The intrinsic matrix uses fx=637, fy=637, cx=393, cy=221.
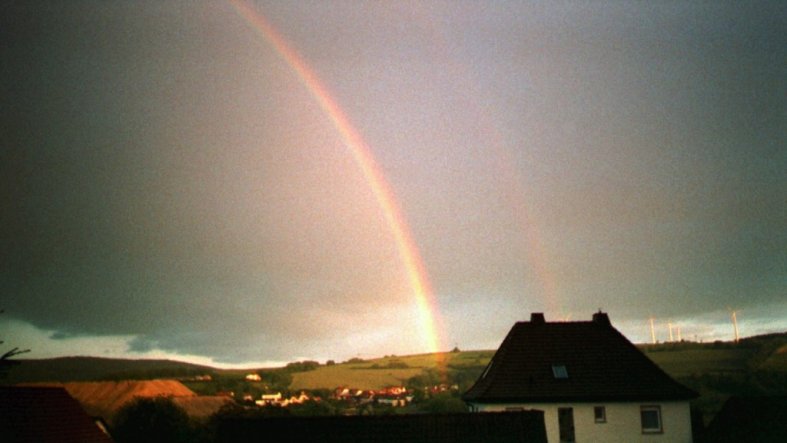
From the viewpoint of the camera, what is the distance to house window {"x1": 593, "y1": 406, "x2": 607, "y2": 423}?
33719 mm

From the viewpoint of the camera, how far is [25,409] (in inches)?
1168

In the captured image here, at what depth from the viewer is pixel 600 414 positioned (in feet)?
111

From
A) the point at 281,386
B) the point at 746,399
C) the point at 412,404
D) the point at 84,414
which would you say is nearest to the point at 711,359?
the point at 412,404

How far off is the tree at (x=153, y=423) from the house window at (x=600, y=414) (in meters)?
39.3

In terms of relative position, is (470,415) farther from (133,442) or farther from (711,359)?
(711,359)

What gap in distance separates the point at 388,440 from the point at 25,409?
17147 mm

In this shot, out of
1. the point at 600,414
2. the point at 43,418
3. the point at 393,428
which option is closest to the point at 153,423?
the point at 43,418

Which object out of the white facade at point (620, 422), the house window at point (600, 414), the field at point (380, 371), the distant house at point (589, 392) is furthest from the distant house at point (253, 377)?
the house window at point (600, 414)

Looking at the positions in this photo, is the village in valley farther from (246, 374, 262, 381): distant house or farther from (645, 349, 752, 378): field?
(246, 374, 262, 381): distant house

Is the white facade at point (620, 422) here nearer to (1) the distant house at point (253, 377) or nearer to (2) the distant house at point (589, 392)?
(2) the distant house at point (589, 392)

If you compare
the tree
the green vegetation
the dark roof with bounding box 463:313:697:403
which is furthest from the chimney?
the tree

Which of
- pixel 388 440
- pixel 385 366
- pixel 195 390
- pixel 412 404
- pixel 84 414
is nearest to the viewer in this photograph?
pixel 388 440

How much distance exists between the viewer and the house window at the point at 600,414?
33719 mm

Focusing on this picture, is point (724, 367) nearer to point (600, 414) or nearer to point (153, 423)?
point (600, 414)
